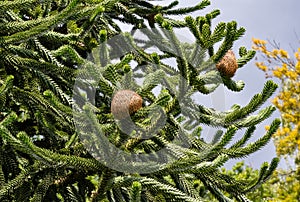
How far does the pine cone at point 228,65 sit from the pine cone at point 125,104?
58 cm

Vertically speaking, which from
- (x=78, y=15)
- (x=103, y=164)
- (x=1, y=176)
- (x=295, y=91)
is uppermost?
(x=295, y=91)

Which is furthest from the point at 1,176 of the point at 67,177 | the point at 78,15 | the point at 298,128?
the point at 298,128

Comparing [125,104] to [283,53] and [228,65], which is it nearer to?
[228,65]

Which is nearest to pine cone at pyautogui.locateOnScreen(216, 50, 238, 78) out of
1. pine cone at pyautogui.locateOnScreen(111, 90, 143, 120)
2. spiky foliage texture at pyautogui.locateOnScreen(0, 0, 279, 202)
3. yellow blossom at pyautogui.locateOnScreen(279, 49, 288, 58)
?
spiky foliage texture at pyautogui.locateOnScreen(0, 0, 279, 202)

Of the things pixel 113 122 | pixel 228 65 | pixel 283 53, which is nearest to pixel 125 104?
pixel 113 122

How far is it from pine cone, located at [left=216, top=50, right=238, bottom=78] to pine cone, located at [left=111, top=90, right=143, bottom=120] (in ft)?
1.90

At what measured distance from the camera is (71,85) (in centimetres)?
288

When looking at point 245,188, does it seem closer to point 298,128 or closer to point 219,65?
point 219,65

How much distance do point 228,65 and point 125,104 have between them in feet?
2.25

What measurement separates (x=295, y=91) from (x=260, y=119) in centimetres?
895

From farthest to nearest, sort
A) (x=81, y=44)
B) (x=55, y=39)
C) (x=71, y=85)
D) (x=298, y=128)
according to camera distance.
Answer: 1. (x=298, y=128)
2. (x=81, y=44)
3. (x=71, y=85)
4. (x=55, y=39)

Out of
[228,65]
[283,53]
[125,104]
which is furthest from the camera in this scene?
[283,53]

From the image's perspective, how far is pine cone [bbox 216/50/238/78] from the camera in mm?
2369

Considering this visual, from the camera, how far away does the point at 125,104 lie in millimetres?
1996
